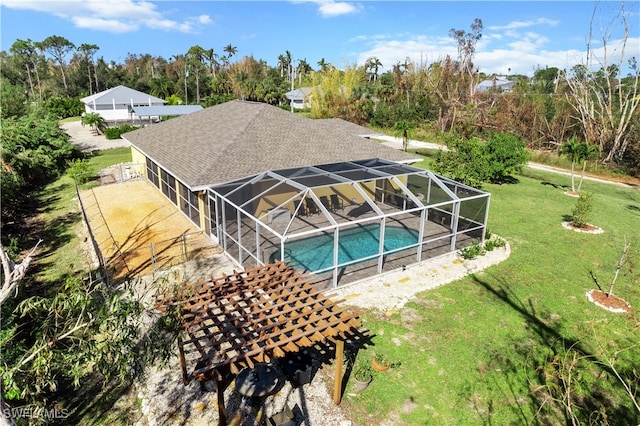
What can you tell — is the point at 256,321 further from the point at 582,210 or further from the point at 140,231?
the point at 582,210

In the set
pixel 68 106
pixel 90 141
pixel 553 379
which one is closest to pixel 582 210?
pixel 553 379

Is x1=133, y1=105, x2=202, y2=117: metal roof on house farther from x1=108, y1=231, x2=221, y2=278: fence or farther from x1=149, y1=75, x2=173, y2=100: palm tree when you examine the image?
x1=108, y1=231, x2=221, y2=278: fence

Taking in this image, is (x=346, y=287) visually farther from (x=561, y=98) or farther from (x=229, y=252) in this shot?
(x=561, y=98)

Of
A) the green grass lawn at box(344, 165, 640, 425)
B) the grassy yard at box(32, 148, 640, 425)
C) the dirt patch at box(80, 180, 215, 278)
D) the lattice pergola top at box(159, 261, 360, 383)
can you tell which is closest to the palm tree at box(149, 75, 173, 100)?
the dirt patch at box(80, 180, 215, 278)

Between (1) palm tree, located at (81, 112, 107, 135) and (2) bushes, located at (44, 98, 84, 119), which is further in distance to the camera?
(2) bushes, located at (44, 98, 84, 119)

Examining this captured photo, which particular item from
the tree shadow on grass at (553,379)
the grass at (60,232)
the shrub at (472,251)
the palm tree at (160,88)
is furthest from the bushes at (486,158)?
the palm tree at (160,88)
